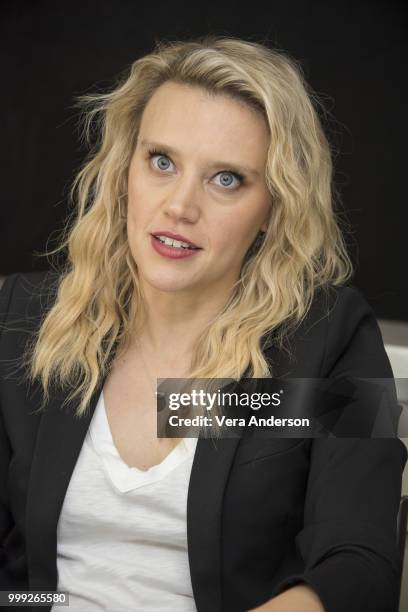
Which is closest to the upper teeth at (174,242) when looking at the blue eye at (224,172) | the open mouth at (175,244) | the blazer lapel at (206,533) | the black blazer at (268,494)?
the open mouth at (175,244)

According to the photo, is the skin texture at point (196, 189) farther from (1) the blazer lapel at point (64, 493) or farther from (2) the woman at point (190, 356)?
(1) the blazer lapel at point (64, 493)

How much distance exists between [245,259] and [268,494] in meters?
0.48

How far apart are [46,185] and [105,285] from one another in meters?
0.64

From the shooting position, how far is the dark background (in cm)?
185

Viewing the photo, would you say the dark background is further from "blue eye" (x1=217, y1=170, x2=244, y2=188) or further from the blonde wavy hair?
"blue eye" (x1=217, y1=170, x2=244, y2=188)

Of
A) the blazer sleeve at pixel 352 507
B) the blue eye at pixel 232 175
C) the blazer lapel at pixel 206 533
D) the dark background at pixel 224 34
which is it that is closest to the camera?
the blazer sleeve at pixel 352 507

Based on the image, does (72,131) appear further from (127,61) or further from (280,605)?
(280,605)

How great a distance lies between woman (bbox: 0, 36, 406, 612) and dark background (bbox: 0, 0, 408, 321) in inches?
14.0

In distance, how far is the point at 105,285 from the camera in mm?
1581

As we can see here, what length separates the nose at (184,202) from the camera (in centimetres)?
138

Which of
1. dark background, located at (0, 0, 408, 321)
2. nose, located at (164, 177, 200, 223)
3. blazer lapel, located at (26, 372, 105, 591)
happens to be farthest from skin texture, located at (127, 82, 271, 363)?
dark background, located at (0, 0, 408, 321)

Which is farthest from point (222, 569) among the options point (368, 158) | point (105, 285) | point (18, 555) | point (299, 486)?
point (368, 158)

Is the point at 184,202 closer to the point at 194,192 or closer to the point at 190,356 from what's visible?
the point at 194,192

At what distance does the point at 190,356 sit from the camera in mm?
1517
